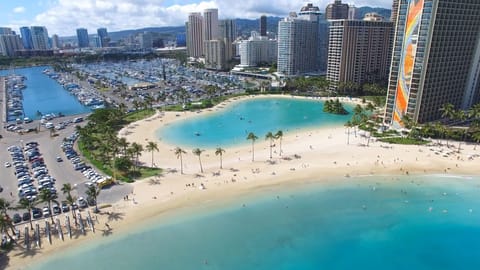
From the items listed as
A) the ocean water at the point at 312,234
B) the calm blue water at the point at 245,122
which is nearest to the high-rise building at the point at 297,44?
the calm blue water at the point at 245,122

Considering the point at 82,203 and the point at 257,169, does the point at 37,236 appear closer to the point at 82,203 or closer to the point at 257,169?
the point at 82,203

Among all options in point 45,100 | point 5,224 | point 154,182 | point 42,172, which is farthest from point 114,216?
point 45,100

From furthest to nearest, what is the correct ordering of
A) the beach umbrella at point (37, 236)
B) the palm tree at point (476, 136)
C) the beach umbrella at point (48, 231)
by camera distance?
1. the palm tree at point (476, 136)
2. the beach umbrella at point (48, 231)
3. the beach umbrella at point (37, 236)

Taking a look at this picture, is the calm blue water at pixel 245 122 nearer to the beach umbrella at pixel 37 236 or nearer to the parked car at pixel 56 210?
the parked car at pixel 56 210

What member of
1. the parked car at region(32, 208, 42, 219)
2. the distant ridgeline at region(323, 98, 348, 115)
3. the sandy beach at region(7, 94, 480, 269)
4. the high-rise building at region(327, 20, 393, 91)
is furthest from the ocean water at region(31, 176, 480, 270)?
the high-rise building at region(327, 20, 393, 91)

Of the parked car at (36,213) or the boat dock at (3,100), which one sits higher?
the boat dock at (3,100)

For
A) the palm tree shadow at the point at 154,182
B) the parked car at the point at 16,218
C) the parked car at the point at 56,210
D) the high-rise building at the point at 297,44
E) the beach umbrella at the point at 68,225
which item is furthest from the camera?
the high-rise building at the point at 297,44

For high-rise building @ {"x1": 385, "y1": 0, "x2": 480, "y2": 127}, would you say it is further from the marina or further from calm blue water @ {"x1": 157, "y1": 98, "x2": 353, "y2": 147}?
the marina
